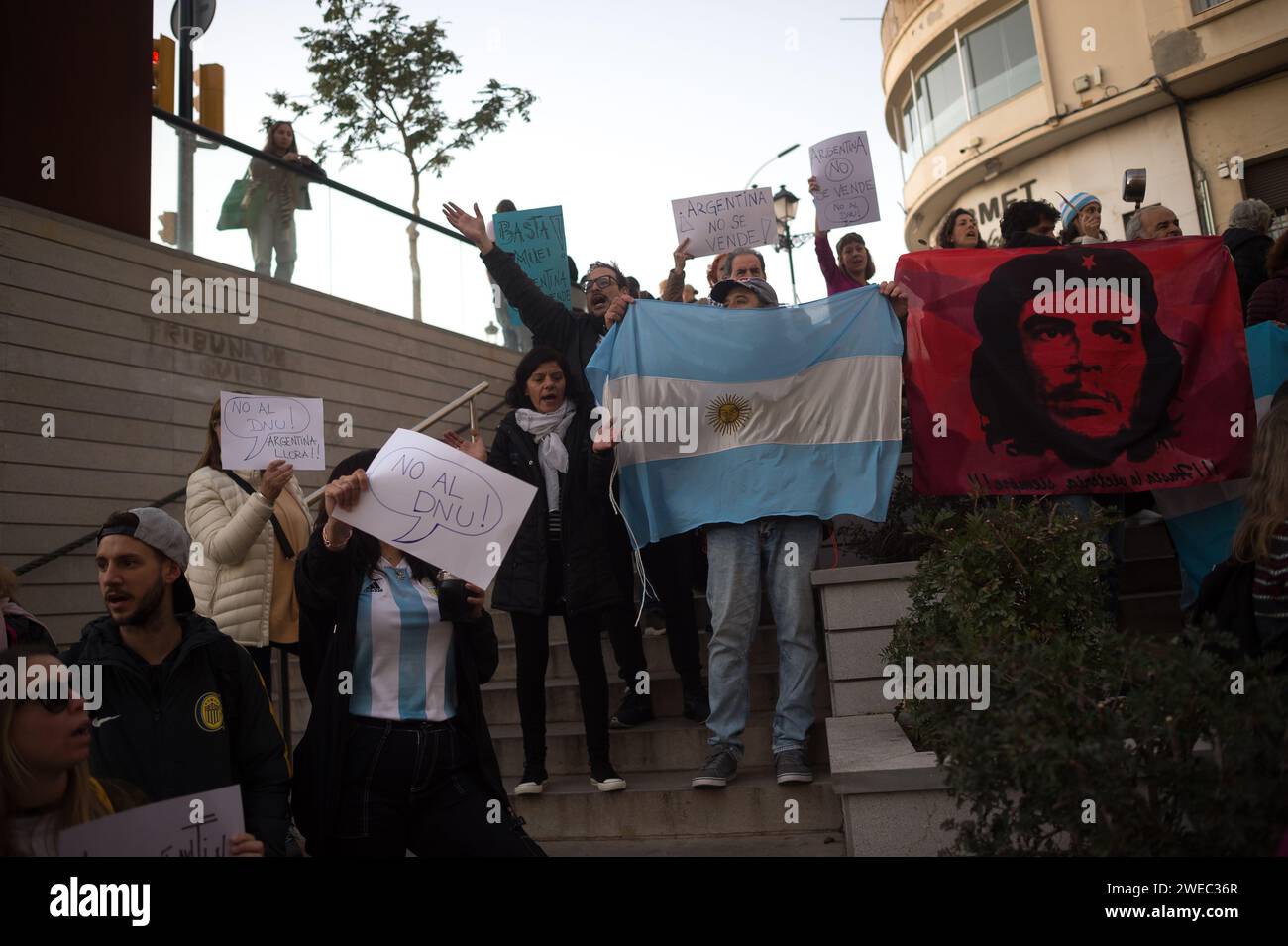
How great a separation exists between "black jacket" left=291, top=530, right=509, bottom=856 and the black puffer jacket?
57.1 inches

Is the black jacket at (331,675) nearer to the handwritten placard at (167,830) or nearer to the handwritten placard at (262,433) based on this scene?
the handwritten placard at (167,830)

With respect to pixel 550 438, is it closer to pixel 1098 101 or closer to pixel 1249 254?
pixel 1249 254

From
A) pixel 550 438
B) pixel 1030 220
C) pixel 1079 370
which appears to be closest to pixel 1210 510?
pixel 1079 370

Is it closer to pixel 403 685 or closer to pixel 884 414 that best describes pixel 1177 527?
pixel 884 414

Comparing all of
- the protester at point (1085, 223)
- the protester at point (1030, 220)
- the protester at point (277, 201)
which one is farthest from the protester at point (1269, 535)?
the protester at point (277, 201)

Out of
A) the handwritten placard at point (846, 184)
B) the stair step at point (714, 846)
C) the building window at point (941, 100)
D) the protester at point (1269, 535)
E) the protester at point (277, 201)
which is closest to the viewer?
the protester at point (1269, 535)

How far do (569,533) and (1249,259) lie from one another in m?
4.84

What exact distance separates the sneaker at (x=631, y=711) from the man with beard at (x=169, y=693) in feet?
9.08

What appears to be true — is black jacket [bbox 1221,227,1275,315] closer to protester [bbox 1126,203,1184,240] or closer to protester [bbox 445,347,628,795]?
protester [bbox 1126,203,1184,240]

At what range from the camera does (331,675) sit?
11.3 ft

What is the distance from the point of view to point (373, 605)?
3.57 m

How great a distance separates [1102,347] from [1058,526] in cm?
183

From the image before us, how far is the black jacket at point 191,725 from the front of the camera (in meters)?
2.96

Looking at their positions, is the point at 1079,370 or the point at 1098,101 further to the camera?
the point at 1098,101
